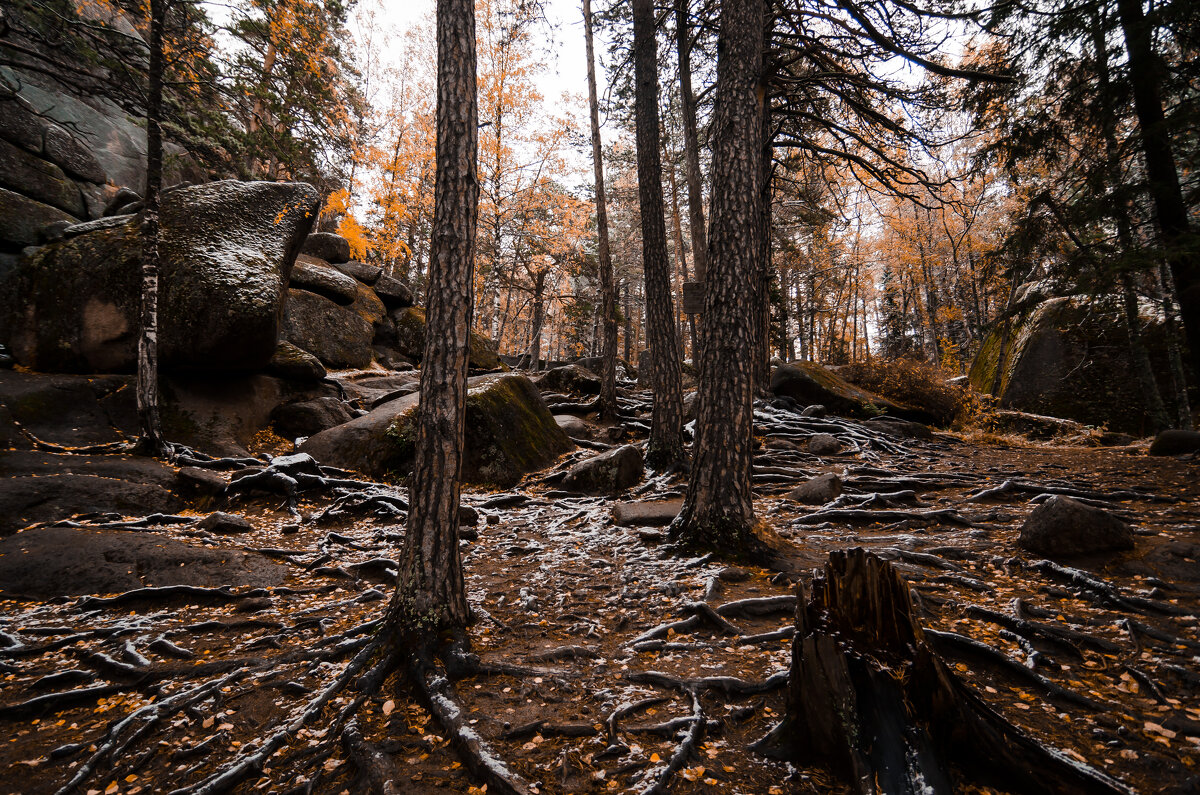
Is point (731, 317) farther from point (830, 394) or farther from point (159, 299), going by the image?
point (159, 299)

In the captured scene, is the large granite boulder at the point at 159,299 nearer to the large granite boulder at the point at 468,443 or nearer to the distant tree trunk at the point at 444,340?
the large granite boulder at the point at 468,443

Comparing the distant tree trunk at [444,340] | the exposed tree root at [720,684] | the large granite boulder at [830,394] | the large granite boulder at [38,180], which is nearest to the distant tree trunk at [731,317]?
the exposed tree root at [720,684]

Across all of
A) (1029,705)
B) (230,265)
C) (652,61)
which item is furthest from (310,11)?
(1029,705)

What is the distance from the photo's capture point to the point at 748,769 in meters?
2.32

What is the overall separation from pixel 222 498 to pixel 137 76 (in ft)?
19.3

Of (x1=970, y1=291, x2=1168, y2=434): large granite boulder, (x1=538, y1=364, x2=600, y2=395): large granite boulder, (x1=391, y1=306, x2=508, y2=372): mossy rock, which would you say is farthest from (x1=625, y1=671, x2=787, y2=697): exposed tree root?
(x1=391, y1=306, x2=508, y2=372): mossy rock

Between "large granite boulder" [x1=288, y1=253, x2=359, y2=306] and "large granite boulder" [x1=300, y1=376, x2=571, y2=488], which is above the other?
"large granite boulder" [x1=288, y1=253, x2=359, y2=306]

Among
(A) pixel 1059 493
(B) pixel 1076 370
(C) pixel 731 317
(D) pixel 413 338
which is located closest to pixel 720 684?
(C) pixel 731 317

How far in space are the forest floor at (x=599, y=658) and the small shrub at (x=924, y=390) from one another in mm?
6282

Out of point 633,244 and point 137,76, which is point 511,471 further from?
point 633,244

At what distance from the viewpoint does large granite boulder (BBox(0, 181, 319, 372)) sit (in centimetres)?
773

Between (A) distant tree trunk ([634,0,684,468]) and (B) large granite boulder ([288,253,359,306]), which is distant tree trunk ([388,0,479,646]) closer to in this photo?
(A) distant tree trunk ([634,0,684,468])

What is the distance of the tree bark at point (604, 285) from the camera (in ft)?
38.4

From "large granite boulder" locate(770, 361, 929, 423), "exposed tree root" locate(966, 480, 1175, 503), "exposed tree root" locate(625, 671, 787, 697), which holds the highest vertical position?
"large granite boulder" locate(770, 361, 929, 423)
